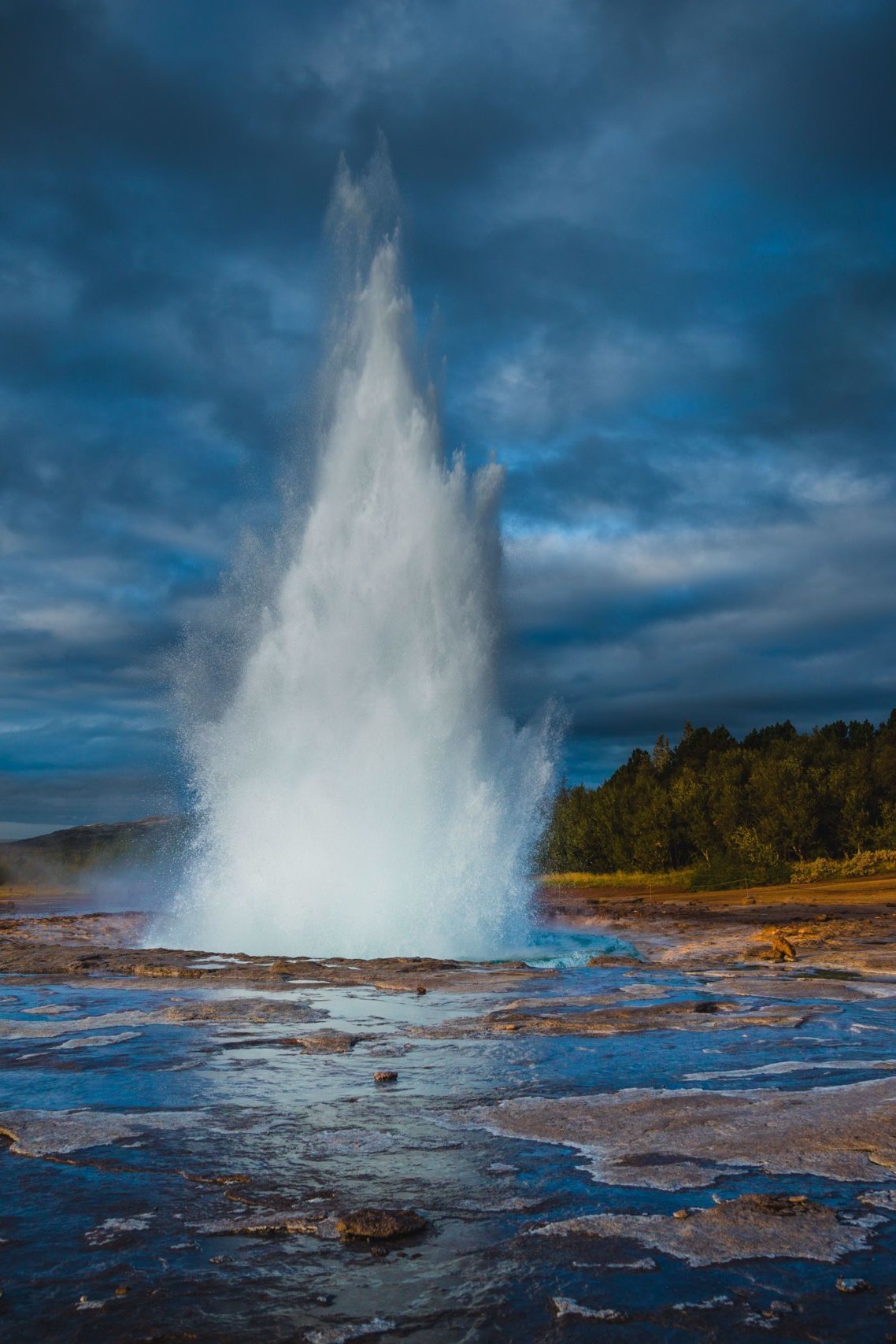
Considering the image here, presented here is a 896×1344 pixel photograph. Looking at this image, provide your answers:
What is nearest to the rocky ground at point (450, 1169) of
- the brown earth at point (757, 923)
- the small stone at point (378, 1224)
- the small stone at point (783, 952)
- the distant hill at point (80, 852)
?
the small stone at point (378, 1224)

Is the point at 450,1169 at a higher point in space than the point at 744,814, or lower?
lower

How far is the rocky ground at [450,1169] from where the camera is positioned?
5.19 meters

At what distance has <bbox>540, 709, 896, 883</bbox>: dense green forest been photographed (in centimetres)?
6356

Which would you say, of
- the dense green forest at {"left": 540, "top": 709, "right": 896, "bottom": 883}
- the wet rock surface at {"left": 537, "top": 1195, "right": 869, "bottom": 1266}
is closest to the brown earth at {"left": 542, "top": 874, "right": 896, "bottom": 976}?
the dense green forest at {"left": 540, "top": 709, "right": 896, "bottom": 883}

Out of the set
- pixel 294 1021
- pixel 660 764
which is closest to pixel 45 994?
pixel 294 1021

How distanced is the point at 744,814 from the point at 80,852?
3949 inches

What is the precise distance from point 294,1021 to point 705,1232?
9982 mm

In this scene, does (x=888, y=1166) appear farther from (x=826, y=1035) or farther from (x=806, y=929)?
(x=806, y=929)

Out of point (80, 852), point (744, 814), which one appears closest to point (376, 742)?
point (744, 814)

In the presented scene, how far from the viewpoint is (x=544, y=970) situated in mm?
22094

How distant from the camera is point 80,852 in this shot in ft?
444

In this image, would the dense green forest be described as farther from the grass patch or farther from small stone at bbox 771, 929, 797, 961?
small stone at bbox 771, 929, 797, 961

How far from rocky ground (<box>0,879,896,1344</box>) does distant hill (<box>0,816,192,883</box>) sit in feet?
224

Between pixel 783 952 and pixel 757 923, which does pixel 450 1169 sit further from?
pixel 757 923
